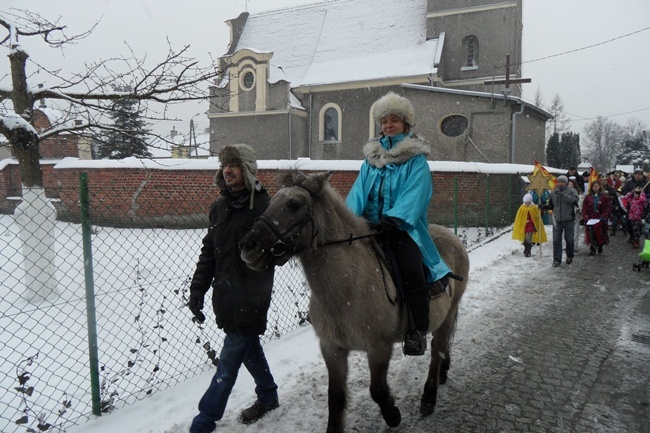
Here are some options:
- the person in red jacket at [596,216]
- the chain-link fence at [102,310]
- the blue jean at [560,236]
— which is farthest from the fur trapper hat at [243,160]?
the person in red jacket at [596,216]

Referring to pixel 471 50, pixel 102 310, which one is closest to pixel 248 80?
pixel 471 50

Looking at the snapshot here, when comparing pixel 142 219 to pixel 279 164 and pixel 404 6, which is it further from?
pixel 404 6

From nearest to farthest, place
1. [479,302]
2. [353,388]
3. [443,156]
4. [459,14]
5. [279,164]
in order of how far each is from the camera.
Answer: [353,388]
[479,302]
[279,164]
[443,156]
[459,14]

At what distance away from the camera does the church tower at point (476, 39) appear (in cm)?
2730

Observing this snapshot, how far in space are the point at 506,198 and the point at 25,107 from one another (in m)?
13.9

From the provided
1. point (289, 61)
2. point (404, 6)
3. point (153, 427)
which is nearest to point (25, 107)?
point (153, 427)

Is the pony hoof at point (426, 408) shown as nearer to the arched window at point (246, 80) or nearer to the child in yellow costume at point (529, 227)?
the child in yellow costume at point (529, 227)

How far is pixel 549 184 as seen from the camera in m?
12.7

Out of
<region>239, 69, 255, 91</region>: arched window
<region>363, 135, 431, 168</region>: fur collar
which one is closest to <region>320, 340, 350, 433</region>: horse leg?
<region>363, 135, 431, 168</region>: fur collar

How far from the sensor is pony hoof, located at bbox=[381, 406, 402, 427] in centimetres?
325

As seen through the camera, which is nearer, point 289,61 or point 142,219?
point 142,219

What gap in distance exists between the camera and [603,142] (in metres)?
83.8

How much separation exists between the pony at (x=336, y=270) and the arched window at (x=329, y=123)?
25189mm

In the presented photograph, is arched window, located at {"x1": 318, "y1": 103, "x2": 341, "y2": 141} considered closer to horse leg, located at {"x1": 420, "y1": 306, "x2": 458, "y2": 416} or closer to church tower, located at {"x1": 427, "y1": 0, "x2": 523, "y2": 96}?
church tower, located at {"x1": 427, "y1": 0, "x2": 523, "y2": 96}
